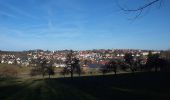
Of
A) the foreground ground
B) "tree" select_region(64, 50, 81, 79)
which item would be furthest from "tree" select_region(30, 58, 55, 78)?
the foreground ground

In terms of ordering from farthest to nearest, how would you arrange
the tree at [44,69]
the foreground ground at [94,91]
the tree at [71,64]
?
the tree at [44,69] < the tree at [71,64] < the foreground ground at [94,91]

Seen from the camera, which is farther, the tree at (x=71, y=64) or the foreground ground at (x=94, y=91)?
the tree at (x=71, y=64)

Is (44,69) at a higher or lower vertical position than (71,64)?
lower

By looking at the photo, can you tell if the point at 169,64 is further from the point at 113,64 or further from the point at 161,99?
the point at 161,99

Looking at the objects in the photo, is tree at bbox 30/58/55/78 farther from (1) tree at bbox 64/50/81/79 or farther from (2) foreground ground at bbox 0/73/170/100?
(2) foreground ground at bbox 0/73/170/100

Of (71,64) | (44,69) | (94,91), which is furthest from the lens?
(44,69)

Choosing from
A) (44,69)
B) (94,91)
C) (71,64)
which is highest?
(71,64)

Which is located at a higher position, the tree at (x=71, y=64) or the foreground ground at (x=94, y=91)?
the tree at (x=71, y=64)

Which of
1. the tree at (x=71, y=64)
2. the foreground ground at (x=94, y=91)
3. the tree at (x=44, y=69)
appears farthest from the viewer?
the tree at (x=44, y=69)

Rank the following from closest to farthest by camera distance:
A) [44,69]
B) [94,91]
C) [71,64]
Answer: [94,91]
[71,64]
[44,69]

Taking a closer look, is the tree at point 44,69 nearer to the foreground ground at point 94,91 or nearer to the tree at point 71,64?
the tree at point 71,64

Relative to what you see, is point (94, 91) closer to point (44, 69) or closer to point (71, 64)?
point (71, 64)

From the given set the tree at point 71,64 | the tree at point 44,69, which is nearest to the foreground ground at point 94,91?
the tree at point 71,64

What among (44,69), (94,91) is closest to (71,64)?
(44,69)
